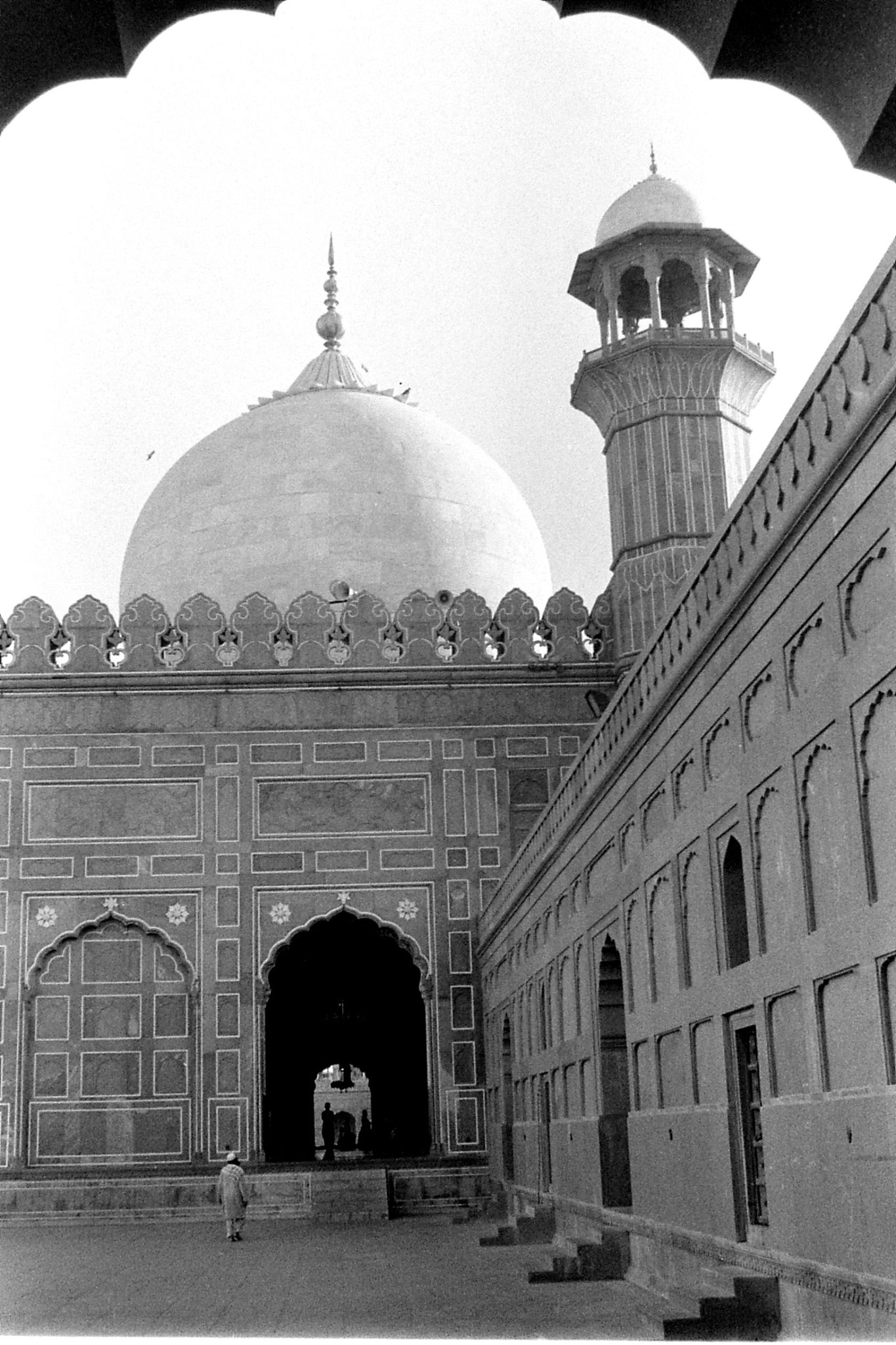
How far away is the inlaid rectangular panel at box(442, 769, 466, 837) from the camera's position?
1486cm

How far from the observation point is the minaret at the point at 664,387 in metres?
15.4

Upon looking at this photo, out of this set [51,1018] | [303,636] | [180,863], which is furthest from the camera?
[303,636]

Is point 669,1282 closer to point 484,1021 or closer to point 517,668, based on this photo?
point 484,1021

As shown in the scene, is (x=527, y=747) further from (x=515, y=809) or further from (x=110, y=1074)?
(x=110, y=1074)

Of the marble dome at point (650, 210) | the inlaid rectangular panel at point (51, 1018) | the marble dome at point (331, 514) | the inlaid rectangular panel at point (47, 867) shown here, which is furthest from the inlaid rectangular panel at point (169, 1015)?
the marble dome at point (650, 210)

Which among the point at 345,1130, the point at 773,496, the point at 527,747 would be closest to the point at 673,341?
the point at 527,747

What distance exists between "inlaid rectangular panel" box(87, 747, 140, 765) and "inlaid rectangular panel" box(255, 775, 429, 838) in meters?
1.05

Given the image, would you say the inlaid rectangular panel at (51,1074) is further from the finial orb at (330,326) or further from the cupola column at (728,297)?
the finial orb at (330,326)

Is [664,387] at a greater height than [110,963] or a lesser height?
greater

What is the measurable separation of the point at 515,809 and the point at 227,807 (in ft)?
7.84

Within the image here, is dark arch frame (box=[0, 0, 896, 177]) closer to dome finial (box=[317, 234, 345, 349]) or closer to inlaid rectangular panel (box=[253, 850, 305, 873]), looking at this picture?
inlaid rectangular panel (box=[253, 850, 305, 873])

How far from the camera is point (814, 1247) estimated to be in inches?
215

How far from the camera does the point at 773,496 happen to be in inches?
228

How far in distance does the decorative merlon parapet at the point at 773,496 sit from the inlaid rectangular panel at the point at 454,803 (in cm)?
546
